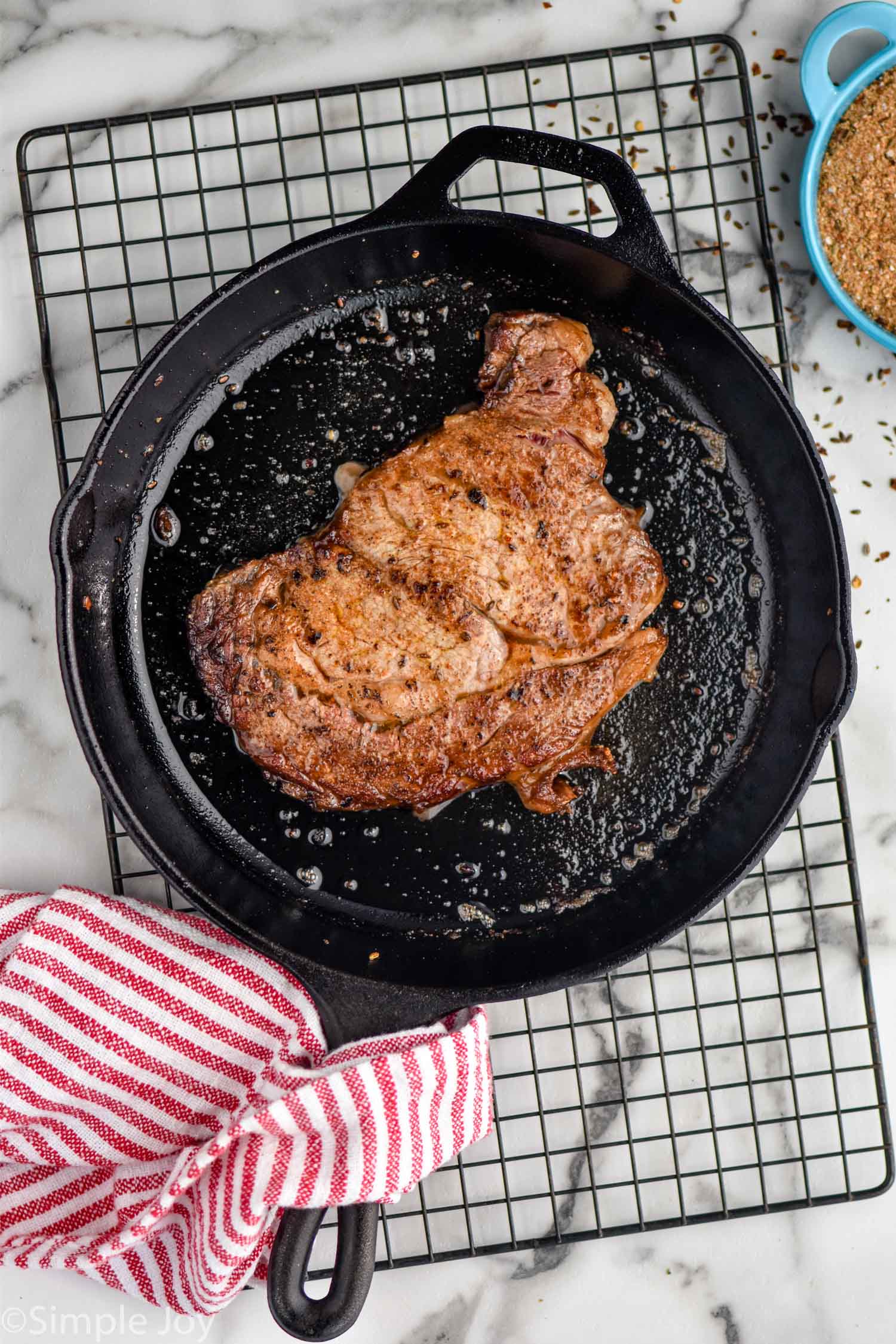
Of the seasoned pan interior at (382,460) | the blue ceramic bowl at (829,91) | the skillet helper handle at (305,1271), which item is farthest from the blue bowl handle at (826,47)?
the skillet helper handle at (305,1271)

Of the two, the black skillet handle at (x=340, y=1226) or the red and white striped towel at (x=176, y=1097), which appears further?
the red and white striped towel at (x=176, y=1097)

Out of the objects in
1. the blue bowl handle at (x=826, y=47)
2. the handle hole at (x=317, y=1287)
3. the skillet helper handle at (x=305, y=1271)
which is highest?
the blue bowl handle at (x=826, y=47)

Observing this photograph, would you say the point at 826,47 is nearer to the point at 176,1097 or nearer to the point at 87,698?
the point at 87,698

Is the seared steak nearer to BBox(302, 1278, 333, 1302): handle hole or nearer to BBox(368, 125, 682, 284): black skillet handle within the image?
BBox(368, 125, 682, 284): black skillet handle

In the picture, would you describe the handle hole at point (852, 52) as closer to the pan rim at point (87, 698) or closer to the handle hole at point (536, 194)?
the handle hole at point (536, 194)

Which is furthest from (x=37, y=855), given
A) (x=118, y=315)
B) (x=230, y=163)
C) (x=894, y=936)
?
(x=894, y=936)

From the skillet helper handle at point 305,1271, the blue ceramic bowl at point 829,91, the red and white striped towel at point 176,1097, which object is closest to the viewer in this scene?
the skillet helper handle at point 305,1271

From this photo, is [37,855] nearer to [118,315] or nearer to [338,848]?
[338,848]
